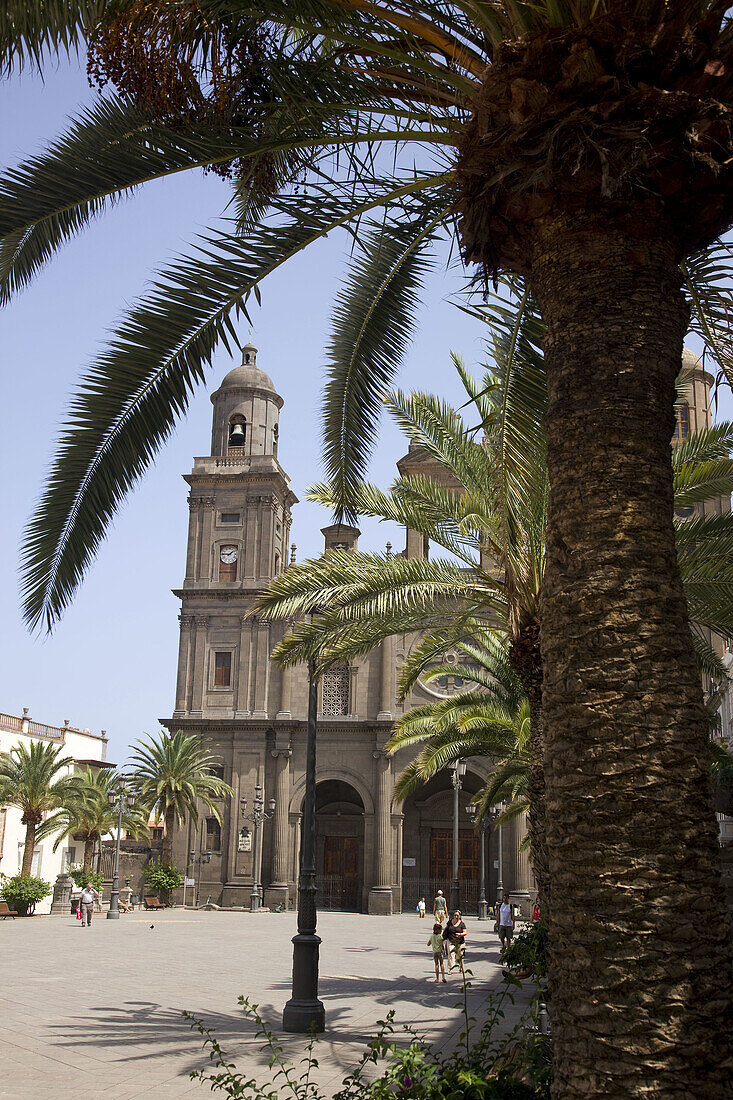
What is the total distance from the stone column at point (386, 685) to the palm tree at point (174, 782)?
774 cm

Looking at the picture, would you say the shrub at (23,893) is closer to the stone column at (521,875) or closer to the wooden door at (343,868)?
the wooden door at (343,868)

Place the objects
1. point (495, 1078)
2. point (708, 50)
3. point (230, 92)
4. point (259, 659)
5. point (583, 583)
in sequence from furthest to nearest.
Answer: point (259, 659) < point (230, 92) < point (495, 1078) < point (708, 50) < point (583, 583)

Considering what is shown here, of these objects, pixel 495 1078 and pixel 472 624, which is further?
pixel 472 624

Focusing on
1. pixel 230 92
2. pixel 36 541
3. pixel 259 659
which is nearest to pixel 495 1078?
pixel 36 541

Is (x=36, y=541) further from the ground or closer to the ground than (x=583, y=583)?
further from the ground

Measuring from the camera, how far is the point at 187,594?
48438mm

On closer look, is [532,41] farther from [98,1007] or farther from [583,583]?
[98,1007]

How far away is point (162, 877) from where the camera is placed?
42812 millimetres

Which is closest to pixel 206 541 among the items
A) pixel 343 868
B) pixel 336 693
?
pixel 336 693

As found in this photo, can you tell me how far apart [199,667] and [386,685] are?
29.2ft

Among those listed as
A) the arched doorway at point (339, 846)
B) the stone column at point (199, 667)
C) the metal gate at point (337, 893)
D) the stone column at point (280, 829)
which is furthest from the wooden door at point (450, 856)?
the stone column at point (199, 667)

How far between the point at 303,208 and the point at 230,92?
2.70 feet

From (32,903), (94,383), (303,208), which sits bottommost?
(32,903)

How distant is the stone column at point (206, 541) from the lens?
49000mm
